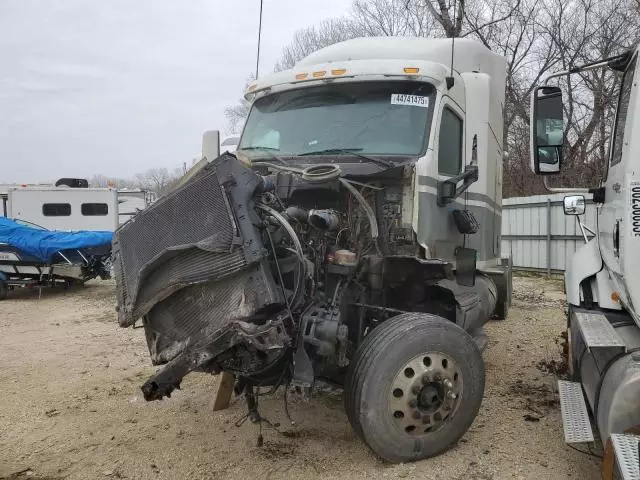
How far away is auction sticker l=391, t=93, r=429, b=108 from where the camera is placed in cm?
482

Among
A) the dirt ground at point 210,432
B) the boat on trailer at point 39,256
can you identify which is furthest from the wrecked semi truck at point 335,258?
the boat on trailer at point 39,256

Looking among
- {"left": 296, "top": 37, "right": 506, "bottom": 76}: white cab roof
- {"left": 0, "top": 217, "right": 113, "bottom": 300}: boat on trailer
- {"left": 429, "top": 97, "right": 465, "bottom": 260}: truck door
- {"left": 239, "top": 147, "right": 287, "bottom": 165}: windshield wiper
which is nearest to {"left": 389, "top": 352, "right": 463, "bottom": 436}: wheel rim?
{"left": 429, "top": 97, "right": 465, "bottom": 260}: truck door

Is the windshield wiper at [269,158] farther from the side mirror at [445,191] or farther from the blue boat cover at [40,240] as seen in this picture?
the blue boat cover at [40,240]

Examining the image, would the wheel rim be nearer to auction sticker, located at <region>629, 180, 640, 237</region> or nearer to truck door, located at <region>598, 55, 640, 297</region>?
truck door, located at <region>598, 55, 640, 297</region>

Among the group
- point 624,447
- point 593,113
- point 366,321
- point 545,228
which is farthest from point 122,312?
point 593,113

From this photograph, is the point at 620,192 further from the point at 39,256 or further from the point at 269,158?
the point at 39,256

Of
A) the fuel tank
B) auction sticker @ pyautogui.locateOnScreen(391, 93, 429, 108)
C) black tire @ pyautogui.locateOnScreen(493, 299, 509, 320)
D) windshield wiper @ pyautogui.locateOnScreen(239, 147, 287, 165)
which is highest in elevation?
auction sticker @ pyautogui.locateOnScreen(391, 93, 429, 108)

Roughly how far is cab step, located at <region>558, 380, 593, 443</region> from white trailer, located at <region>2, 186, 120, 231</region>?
13.9 meters

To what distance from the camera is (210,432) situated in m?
4.48

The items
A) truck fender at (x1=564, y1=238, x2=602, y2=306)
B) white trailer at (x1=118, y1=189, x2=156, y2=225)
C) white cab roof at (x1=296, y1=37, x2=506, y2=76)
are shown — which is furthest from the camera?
white trailer at (x1=118, y1=189, x2=156, y2=225)

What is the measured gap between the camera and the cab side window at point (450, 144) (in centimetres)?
495

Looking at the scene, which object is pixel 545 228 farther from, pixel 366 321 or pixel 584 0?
pixel 584 0

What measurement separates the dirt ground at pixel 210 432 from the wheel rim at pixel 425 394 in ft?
0.97

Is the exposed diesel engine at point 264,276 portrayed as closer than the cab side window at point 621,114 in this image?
Yes
